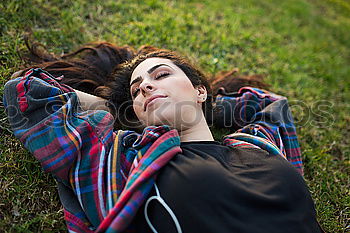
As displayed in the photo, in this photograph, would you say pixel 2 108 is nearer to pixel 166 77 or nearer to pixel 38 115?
pixel 38 115

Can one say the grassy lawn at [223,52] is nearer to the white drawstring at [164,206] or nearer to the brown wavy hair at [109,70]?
the brown wavy hair at [109,70]

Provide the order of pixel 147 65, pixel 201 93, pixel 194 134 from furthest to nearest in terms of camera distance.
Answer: pixel 201 93, pixel 147 65, pixel 194 134

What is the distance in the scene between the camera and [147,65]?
2.72 metres

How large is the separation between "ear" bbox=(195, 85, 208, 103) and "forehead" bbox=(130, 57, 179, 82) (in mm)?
282

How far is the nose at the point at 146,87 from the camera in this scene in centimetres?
252

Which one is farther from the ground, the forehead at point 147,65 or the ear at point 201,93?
the forehead at point 147,65

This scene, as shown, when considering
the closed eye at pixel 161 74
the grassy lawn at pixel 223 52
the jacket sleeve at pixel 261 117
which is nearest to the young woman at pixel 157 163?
the closed eye at pixel 161 74

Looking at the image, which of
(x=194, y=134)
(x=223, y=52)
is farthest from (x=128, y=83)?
(x=223, y=52)

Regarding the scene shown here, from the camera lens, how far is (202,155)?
7.62 feet

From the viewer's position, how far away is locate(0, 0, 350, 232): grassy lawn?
2.44 metres

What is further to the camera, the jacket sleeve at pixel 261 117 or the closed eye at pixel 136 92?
the jacket sleeve at pixel 261 117

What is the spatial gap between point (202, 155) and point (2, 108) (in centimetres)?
167

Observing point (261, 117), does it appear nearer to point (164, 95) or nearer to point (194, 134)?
point (194, 134)

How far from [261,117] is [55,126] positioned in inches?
72.3
